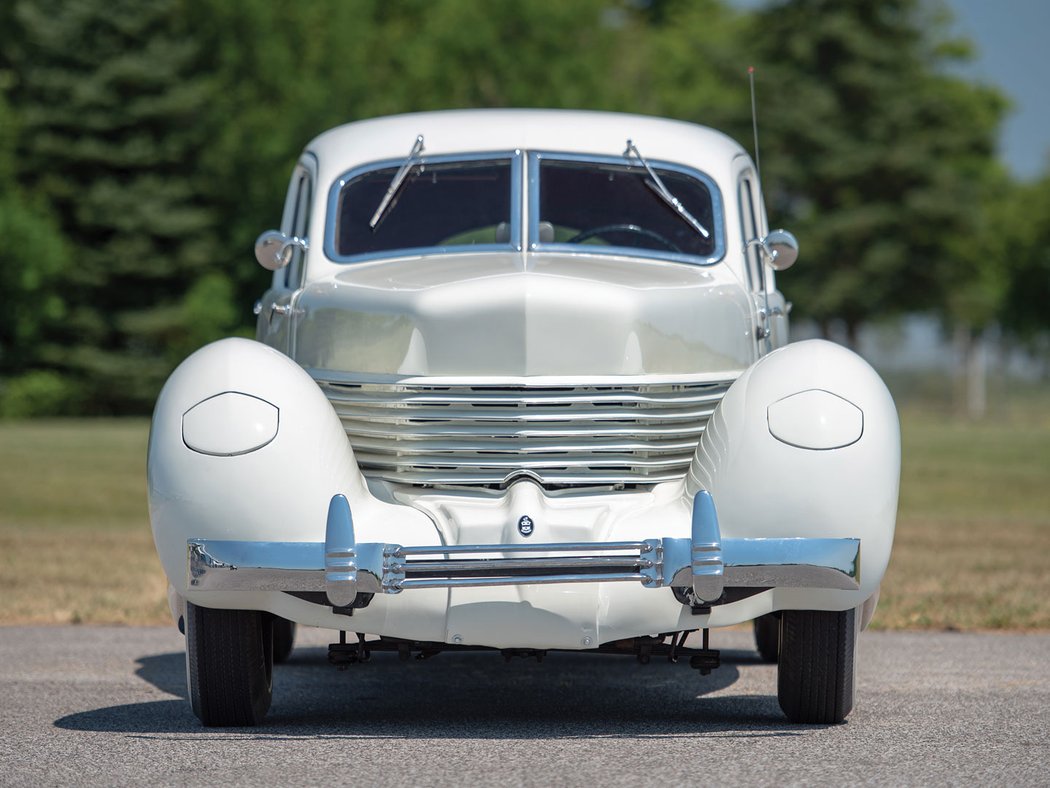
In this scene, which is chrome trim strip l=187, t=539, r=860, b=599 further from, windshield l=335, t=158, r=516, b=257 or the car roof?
the car roof

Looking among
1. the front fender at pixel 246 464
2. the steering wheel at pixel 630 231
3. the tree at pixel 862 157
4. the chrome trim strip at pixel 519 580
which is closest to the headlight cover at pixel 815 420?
the chrome trim strip at pixel 519 580

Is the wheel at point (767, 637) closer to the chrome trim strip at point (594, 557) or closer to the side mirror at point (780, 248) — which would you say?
the side mirror at point (780, 248)

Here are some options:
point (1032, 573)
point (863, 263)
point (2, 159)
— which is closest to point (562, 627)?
point (1032, 573)

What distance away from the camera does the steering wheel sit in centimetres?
702

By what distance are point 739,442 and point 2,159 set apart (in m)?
43.3

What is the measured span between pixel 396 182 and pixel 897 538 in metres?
9.72

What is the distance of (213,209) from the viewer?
161 feet

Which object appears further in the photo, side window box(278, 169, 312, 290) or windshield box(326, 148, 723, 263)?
side window box(278, 169, 312, 290)

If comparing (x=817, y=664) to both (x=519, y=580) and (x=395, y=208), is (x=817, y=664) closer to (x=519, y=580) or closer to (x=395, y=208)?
(x=519, y=580)

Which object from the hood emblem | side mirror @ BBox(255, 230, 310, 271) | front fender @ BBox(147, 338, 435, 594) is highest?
side mirror @ BBox(255, 230, 310, 271)

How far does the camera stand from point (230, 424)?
18.0 ft

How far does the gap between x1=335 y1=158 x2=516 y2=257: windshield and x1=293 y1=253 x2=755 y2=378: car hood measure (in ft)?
1.38

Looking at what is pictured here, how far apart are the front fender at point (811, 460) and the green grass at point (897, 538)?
4490 mm

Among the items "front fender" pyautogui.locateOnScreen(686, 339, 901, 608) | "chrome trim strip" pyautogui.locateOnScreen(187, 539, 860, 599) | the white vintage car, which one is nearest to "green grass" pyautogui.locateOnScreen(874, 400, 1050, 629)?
the white vintage car
